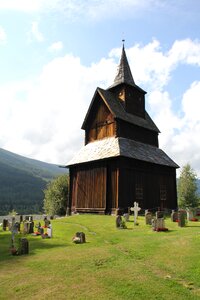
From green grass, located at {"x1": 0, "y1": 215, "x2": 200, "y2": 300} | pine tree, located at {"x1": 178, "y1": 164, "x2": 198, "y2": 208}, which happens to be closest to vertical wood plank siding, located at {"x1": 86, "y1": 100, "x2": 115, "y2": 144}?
green grass, located at {"x1": 0, "y1": 215, "x2": 200, "y2": 300}

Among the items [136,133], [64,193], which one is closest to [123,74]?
[136,133]

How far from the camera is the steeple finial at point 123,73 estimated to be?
3856 cm

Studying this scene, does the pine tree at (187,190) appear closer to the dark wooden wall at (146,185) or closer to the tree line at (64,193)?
the tree line at (64,193)

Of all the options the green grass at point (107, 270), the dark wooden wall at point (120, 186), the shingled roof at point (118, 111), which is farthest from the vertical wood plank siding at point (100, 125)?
the green grass at point (107, 270)

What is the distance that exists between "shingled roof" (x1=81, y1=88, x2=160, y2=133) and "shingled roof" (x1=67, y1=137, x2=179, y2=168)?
8.44 feet

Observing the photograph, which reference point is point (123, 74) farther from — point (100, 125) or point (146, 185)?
point (146, 185)

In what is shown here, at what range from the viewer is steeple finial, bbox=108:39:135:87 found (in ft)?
127

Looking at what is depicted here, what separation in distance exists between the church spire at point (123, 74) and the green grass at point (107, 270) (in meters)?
26.2

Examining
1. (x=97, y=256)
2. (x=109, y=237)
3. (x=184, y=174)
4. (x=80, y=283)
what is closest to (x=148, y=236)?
(x=109, y=237)

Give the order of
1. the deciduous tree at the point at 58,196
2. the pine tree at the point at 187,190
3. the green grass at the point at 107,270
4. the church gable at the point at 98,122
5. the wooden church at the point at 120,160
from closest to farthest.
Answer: the green grass at the point at 107,270, the wooden church at the point at 120,160, the church gable at the point at 98,122, the deciduous tree at the point at 58,196, the pine tree at the point at 187,190

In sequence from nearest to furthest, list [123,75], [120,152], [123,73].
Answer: [120,152] → [123,75] → [123,73]

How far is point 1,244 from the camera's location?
1722 centimetres

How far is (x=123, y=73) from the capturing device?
39344mm

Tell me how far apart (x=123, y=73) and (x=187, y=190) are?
40430mm
